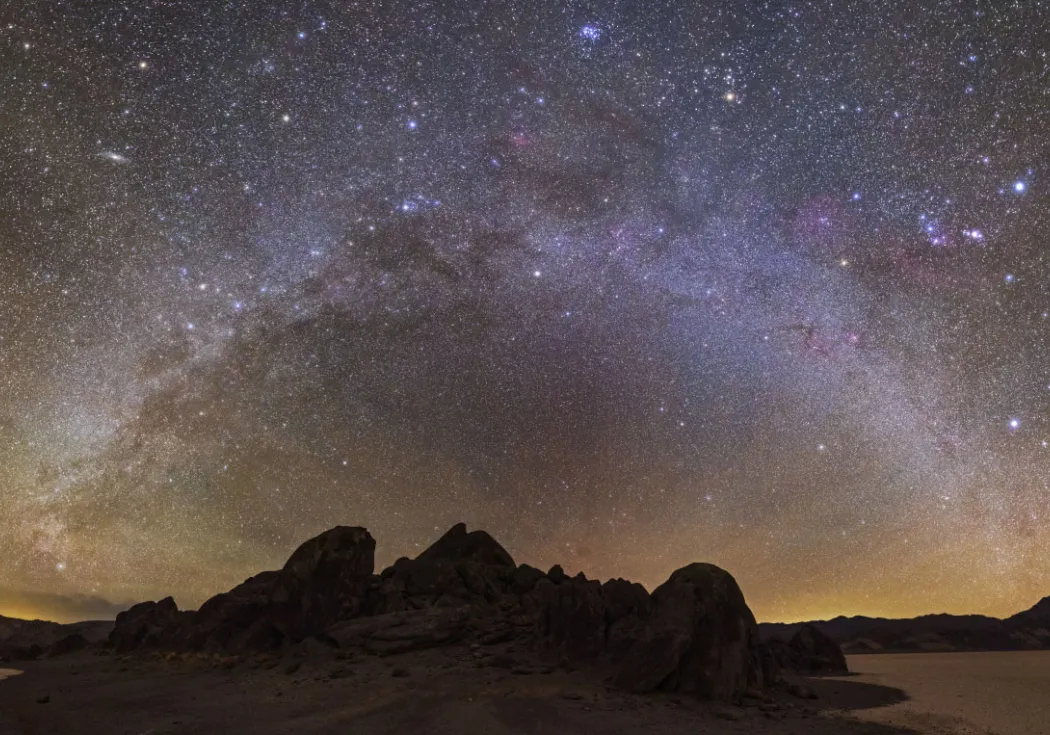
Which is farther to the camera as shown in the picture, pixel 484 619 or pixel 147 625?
pixel 147 625

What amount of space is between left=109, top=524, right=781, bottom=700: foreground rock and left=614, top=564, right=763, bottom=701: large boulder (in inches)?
1.8

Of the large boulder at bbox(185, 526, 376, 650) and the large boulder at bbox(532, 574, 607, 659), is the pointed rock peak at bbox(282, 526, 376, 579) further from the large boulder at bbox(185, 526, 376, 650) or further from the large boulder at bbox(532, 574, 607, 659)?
the large boulder at bbox(532, 574, 607, 659)

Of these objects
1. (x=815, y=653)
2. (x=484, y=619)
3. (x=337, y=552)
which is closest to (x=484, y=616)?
(x=484, y=619)

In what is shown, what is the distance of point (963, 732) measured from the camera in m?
22.1

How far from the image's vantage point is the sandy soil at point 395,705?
19.9 metres

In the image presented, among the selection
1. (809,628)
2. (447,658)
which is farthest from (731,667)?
(809,628)

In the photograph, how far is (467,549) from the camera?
137ft

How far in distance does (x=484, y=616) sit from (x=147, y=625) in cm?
3137

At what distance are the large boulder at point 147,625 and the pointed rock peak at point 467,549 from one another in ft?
63.5

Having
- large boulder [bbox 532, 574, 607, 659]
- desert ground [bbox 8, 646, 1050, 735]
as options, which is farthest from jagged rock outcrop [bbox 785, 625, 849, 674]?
large boulder [bbox 532, 574, 607, 659]

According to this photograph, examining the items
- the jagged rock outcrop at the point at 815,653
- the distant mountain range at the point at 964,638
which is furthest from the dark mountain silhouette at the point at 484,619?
the distant mountain range at the point at 964,638

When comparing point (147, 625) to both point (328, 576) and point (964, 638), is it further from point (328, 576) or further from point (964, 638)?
point (964, 638)

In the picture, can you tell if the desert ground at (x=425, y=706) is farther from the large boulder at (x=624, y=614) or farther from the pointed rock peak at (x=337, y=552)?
the pointed rock peak at (x=337, y=552)

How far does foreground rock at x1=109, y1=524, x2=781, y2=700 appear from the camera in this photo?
998 inches
